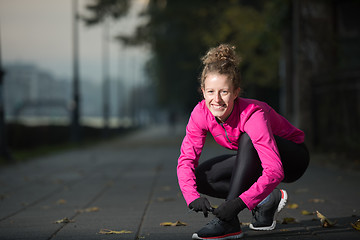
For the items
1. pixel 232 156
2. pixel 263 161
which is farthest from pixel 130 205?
pixel 263 161

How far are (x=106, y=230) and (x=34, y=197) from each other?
3010 mm

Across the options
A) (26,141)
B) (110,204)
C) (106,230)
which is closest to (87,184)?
(110,204)

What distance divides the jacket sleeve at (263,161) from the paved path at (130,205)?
0.58 metres

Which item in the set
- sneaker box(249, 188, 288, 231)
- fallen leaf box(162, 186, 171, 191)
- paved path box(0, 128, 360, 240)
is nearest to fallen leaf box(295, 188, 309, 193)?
paved path box(0, 128, 360, 240)

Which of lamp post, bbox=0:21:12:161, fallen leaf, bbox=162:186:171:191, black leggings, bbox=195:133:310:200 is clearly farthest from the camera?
lamp post, bbox=0:21:12:161

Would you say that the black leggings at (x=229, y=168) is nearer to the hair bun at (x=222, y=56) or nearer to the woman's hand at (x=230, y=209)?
the woman's hand at (x=230, y=209)

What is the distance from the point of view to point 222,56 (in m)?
4.04

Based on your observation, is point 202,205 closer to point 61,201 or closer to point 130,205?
point 130,205

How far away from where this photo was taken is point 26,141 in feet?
66.6

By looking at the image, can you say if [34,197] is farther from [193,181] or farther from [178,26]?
[178,26]

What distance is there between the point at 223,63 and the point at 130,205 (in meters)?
2.93

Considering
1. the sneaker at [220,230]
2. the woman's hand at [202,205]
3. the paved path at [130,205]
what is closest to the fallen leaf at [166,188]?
the paved path at [130,205]

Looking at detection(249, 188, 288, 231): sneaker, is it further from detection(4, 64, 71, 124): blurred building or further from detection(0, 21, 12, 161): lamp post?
detection(4, 64, 71, 124): blurred building

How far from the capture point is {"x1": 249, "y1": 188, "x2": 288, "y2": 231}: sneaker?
434 cm
